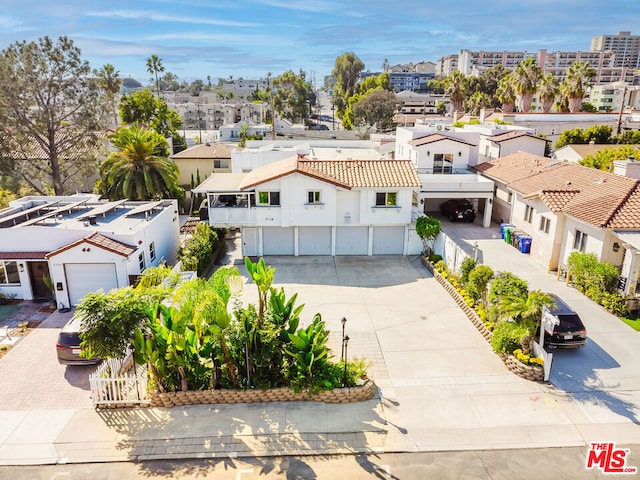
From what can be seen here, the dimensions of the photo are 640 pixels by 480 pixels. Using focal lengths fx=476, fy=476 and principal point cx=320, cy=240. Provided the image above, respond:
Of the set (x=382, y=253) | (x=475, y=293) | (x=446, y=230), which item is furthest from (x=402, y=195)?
(x=475, y=293)

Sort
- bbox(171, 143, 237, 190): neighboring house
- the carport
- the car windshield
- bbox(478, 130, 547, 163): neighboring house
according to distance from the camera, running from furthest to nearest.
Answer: bbox(171, 143, 237, 190): neighboring house, bbox(478, 130, 547, 163): neighboring house, the carport, the car windshield

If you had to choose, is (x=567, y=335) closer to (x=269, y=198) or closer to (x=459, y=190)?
(x=269, y=198)

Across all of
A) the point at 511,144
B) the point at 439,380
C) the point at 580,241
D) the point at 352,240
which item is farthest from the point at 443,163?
the point at 439,380

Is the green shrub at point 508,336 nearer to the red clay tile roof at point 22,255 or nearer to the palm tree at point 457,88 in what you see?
the red clay tile roof at point 22,255

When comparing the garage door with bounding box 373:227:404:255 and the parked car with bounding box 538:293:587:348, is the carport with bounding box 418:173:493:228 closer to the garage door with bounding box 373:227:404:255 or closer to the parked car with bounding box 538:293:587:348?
the garage door with bounding box 373:227:404:255

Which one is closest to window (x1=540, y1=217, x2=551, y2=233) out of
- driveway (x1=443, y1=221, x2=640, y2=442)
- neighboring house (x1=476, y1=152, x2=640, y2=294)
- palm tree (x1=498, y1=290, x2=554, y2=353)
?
neighboring house (x1=476, y1=152, x2=640, y2=294)

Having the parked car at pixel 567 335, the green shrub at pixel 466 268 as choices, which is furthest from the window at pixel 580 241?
the parked car at pixel 567 335
